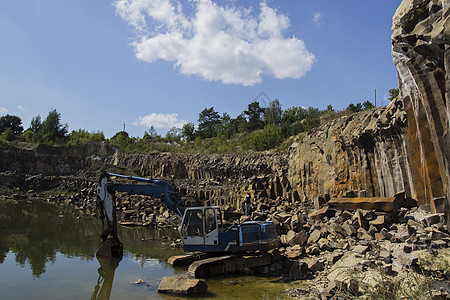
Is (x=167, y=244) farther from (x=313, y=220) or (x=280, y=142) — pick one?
(x=280, y=142)

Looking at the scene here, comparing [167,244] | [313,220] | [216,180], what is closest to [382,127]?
[313,220]

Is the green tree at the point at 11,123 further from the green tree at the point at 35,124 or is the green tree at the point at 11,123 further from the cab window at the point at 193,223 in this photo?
the cab window at the point at 193,223

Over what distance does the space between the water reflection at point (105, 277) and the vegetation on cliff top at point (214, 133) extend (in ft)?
85.7

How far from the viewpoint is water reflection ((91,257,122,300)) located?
8633 millimetres

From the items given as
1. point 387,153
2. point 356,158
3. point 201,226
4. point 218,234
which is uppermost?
point 356,158

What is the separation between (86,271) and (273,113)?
5004 centimetres

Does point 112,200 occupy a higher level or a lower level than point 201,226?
higher

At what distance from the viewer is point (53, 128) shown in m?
59.1

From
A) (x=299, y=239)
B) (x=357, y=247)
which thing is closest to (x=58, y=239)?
(x=299, y=239)

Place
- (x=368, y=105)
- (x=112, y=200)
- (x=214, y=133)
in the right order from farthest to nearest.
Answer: (x=214, y=133)
(x=368, y=105)
(x=112, y=200)

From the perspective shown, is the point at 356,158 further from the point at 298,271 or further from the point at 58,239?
the point at 58,239

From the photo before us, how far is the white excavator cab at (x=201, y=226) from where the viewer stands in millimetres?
10320

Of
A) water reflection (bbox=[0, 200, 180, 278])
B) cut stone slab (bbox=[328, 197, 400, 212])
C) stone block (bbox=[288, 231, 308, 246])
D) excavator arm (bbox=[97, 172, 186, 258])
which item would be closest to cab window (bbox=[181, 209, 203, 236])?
excavator arm (bbox=[97, 172, 186, 258])

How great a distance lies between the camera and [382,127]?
14.5 m
